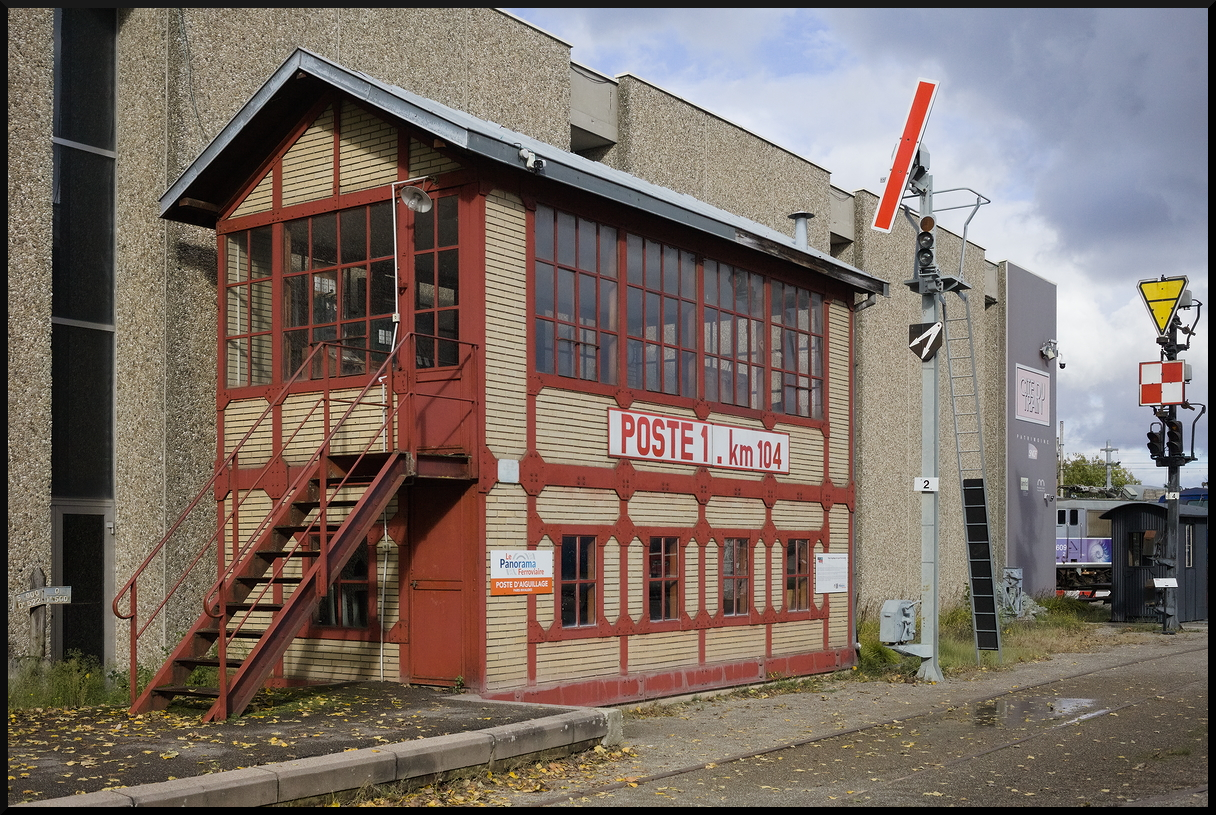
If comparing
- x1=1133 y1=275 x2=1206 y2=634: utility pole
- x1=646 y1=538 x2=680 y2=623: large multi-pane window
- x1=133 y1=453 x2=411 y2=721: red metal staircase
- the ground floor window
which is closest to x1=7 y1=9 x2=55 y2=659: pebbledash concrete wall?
x1=133 y1=453 x2=411 y2=721: red metal staircase

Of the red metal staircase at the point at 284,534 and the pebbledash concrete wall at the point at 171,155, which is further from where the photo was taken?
the pebbledash concrete wall at the point at 171,155

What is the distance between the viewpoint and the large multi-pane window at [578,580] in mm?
13938

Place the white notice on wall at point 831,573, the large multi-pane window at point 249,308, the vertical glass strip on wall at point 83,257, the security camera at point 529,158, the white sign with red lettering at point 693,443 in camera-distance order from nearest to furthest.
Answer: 1. the security camera at point 529,158
2. the vertical glass strip on wall at point 83,257
3. the large multi-pane window at point 249,308
4. the white sign with red lettering at point 693,443
5. the white notice on wall at point 831,573

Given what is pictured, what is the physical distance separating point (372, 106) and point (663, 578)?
6.55m

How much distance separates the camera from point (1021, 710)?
14.4 metres

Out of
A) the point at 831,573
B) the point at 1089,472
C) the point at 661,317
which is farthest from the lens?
the point at 1089,472

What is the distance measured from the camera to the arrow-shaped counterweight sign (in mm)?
17359

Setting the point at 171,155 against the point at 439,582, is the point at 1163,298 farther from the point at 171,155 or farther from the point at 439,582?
the point at 171,155

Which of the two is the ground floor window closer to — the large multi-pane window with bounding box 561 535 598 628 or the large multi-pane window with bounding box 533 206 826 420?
the large multi-pane window with bounding box 561 535 598 628

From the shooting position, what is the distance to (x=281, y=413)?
14000 millimetres

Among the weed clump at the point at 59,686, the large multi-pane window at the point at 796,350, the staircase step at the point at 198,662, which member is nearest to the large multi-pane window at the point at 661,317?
the large multi-pane window at the point at 796,350

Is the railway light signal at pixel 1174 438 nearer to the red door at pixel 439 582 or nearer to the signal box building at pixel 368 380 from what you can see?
the signal box building at pixel 368 380

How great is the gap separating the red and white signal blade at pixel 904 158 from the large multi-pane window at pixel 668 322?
1.56 meters

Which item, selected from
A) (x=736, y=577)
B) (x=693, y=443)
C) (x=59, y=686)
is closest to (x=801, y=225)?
(x=693, y=443)
